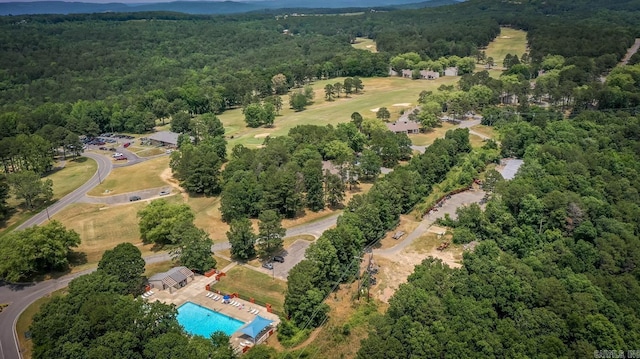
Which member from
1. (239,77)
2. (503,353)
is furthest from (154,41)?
(503,353)

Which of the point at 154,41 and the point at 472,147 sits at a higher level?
the point at 154,41

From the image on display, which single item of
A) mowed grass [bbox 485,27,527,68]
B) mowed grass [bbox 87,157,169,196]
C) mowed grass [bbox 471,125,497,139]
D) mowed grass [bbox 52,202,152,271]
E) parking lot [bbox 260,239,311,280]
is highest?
mowed grass [bbox 485,27,527,68]

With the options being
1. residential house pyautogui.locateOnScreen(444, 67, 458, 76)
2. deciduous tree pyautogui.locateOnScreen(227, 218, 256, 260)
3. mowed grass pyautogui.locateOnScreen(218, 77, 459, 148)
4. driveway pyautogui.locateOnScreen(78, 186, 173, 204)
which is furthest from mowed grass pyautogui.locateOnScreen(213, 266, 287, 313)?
residential house pyautogui.locateOnScreen(444, 67, 458, 76)

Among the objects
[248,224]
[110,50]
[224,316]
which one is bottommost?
[224,316]

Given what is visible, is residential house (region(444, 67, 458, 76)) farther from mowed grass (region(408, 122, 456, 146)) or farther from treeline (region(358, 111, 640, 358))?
treeline (region(358, 111, 640, 358))

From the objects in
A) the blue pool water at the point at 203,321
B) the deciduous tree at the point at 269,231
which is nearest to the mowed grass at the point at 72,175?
the deciduous tree at the point at 269,231

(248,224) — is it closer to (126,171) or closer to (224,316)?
(224,316)
